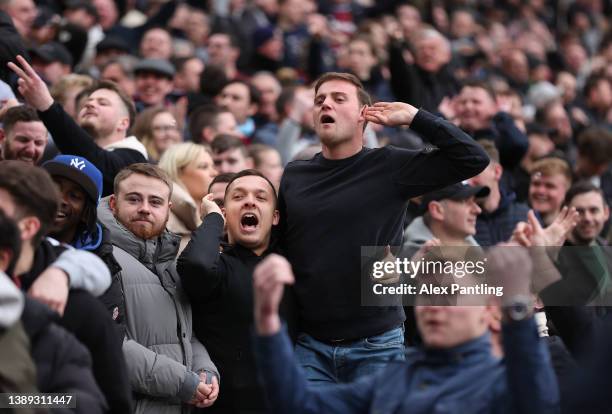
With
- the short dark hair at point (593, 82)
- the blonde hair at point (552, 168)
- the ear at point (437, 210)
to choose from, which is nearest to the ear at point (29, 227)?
the ear at point (437, 210)

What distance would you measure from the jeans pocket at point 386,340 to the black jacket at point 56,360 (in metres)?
1.94

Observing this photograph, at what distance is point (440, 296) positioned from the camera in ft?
15.4

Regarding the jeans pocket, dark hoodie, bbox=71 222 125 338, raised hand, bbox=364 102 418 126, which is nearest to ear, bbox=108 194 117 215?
dark hoodie, bbox=71 222 125 338

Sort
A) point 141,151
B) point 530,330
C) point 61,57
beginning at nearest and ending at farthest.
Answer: point 530,330 < point 141,151 < point 61,57

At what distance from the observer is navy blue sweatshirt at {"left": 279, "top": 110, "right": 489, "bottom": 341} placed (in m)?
5.88

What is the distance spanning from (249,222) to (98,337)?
6.19 feet

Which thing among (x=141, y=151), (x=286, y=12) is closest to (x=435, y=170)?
(x=141, y=151)

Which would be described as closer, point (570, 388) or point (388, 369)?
point (570, 388)

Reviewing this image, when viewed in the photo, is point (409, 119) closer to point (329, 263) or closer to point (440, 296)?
point (329, 263)

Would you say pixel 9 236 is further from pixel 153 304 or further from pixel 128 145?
pixel 128 145

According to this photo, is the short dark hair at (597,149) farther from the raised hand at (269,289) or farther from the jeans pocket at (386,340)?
the raised hand at (269,289)

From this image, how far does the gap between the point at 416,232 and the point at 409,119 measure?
5.92 ft

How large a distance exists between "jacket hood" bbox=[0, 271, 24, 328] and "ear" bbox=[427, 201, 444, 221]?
410cm

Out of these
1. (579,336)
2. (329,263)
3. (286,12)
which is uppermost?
(286,12)
